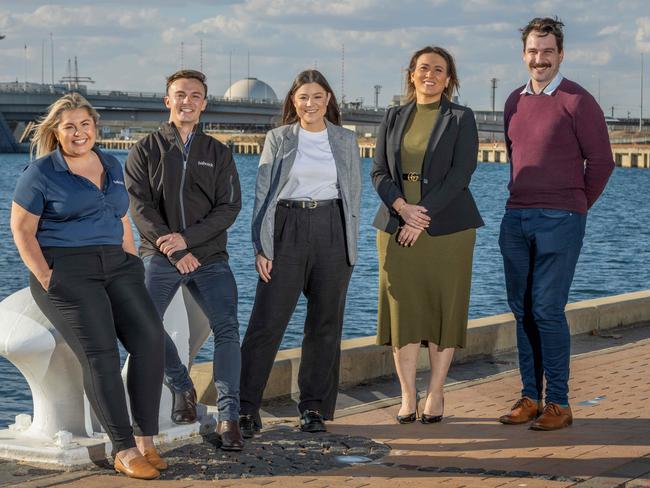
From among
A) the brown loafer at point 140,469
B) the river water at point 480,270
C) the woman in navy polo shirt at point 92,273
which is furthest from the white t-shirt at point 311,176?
the river water at point 480,270

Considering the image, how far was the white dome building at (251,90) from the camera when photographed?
189125 millimetres

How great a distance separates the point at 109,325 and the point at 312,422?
1.52 m

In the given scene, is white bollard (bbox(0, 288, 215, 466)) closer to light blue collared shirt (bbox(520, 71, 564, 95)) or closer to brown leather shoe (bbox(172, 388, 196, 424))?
brown leather shoe (bbox(172, 388, 196, 424))

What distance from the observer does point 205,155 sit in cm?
684

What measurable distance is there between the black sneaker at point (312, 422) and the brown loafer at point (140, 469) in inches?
49.7

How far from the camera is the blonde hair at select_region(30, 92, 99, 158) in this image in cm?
621

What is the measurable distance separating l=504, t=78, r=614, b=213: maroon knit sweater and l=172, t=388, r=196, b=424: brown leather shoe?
221 centimetres

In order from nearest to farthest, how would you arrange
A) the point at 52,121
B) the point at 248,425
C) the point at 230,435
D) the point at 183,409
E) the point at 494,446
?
the point at 52,121 → the point at 230,435 → the point at 494,446 → the point at 183,409 → the point at 248,425

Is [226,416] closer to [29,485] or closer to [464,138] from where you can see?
[29,485]

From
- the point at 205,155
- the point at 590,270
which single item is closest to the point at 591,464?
the point at 205,155

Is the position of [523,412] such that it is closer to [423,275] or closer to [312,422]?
[423,275]

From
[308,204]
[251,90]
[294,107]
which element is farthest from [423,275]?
[251,90]

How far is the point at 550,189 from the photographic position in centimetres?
729

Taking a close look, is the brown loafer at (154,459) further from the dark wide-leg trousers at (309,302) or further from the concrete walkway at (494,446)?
the dark wide-leg trousers at (309,302)
